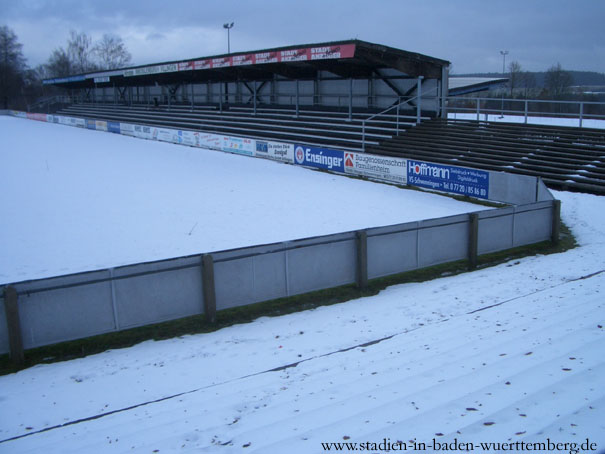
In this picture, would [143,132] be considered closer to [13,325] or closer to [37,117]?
[37,117]

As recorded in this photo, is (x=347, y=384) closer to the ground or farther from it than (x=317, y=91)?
closer to the ground

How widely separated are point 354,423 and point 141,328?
437cm

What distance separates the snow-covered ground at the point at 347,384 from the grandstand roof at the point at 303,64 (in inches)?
788

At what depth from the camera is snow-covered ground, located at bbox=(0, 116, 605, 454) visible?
15.3ft

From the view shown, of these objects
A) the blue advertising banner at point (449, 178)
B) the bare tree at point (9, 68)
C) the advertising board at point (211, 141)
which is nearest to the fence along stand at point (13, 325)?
the blue advertising banner at point (449, 178)

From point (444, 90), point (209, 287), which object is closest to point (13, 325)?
point (209, 287)

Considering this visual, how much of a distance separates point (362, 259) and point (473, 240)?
265 cm

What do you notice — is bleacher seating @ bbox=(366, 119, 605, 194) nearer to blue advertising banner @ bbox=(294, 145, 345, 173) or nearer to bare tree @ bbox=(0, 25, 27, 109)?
blue advertising banner @ bbox=(294, 145, 345, 173)

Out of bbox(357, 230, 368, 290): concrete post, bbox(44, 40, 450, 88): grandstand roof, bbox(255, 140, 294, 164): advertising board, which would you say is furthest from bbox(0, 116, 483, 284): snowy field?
bbox(44, 40, 450, 88): grandstand roof

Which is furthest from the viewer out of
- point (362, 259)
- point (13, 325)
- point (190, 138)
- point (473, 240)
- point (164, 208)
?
point (190, 138)

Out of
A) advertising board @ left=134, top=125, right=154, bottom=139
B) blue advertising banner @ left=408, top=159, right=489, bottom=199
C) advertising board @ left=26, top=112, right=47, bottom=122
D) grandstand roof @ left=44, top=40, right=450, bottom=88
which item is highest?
grandstand roof @ left=44, top=40, right=450, bottom=88

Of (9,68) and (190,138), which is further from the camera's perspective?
(9,68)

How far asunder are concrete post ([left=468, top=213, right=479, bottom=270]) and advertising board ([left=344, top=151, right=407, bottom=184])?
10.8 meters

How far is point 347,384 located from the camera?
18.8ft
